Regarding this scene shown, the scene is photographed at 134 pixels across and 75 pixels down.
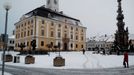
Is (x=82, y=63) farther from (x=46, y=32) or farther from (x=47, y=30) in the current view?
(x=47, y=30)

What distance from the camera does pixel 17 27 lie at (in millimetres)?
64750

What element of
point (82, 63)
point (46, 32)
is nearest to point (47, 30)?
point (46, 32)

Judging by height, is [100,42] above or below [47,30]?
below

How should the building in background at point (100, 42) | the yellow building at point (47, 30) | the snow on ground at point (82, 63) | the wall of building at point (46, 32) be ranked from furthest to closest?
the building in background at point (100, 42) → the yellow building at point (47, 30) → the wall of building at point (46, 32) → the snow on ground at point (82, 63)

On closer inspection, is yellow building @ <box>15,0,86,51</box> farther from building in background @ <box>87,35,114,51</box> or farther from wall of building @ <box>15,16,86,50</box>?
building in background @ <box>87,35,114,51</box>

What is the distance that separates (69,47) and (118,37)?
1055 inches

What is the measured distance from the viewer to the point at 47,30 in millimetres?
56844

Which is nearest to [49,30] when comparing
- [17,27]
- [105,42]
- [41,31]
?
[41,31]

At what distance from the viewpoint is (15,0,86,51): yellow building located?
54.2 metres

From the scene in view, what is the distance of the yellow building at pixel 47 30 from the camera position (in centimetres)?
5419

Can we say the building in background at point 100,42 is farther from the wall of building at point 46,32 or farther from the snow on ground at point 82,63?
the snow on ground at point 82,63

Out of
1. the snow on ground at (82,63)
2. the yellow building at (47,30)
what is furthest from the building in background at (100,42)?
the snow on ground at (82,63)

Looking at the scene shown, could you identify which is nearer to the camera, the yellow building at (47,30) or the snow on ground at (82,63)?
the snow on ground at (82,63)

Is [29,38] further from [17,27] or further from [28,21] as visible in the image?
[17,27]
